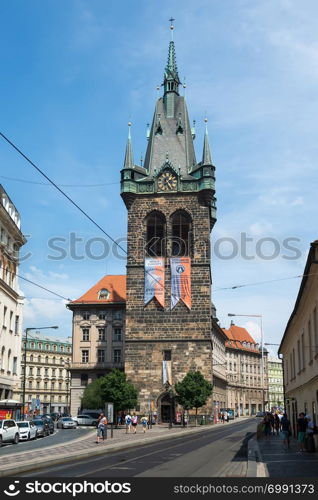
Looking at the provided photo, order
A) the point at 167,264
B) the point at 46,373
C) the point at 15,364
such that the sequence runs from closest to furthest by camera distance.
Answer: the point at 15,364 → the point at 167,264 → the point at 46,373

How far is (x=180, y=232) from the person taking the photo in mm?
69438

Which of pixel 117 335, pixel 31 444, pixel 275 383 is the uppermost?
pixel 117 335

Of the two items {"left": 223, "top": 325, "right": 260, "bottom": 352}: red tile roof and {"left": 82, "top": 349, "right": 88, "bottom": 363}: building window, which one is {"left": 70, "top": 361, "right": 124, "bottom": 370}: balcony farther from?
{"left": 223, "top": 325, "right": 260, "bottom": 352}: red tile roof

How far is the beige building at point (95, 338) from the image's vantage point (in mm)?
80875

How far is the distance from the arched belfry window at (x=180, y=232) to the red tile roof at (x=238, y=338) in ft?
209

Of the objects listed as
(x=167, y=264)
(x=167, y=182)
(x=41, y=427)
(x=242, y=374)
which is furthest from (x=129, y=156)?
(x=242, y=374)

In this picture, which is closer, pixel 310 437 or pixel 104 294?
pixel 310 437

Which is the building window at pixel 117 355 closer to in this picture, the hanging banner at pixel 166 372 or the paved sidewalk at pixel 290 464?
the hanging banner at pixel 166 372

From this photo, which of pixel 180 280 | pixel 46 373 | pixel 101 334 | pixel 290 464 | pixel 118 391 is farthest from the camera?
pixel 46 373

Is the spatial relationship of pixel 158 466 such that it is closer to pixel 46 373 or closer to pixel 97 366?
pixel 97 366

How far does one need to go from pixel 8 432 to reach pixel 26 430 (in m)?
4.77

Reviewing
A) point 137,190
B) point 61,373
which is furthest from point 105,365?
point 61,373

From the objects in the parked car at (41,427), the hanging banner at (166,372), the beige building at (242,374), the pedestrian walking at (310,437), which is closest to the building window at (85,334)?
the hanging banner at (166,372)

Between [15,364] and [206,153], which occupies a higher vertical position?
[206,153]
